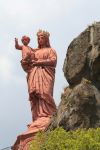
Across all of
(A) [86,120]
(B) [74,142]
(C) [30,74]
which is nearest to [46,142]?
(B) [74,142]

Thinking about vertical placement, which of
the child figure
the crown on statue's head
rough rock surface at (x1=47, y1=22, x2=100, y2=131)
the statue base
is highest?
the crown on statue's head

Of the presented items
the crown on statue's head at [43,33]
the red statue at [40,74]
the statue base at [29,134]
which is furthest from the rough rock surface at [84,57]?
the crown on statue's head at [43,33]

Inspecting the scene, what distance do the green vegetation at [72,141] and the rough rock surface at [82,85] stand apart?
70.3 inches

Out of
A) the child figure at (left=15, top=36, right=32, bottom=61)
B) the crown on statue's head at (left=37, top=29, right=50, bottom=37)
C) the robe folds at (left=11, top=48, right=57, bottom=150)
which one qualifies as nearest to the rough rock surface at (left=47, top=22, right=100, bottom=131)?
the robe folds at (left=11, top=48, right=57, bottom=150)

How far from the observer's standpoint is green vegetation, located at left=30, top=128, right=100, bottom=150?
13.8m

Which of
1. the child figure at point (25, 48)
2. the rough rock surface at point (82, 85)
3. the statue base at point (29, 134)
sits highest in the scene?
the child figure at point (25, 48)

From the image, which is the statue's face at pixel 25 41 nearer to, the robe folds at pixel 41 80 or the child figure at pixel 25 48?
the child figure at pixel 25 48

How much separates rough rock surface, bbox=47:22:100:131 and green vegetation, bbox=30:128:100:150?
5.85ft

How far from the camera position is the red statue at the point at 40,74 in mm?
21438

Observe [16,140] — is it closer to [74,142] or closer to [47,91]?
[47,91]

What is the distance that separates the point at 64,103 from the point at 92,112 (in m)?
0.73

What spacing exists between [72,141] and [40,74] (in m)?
8.08

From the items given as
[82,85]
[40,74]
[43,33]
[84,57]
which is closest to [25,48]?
[43,33]

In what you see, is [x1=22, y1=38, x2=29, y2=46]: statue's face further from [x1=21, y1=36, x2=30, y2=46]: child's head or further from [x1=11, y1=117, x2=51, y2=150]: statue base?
[x1=11, y1=117, x2=51, y2=150]: statue base
